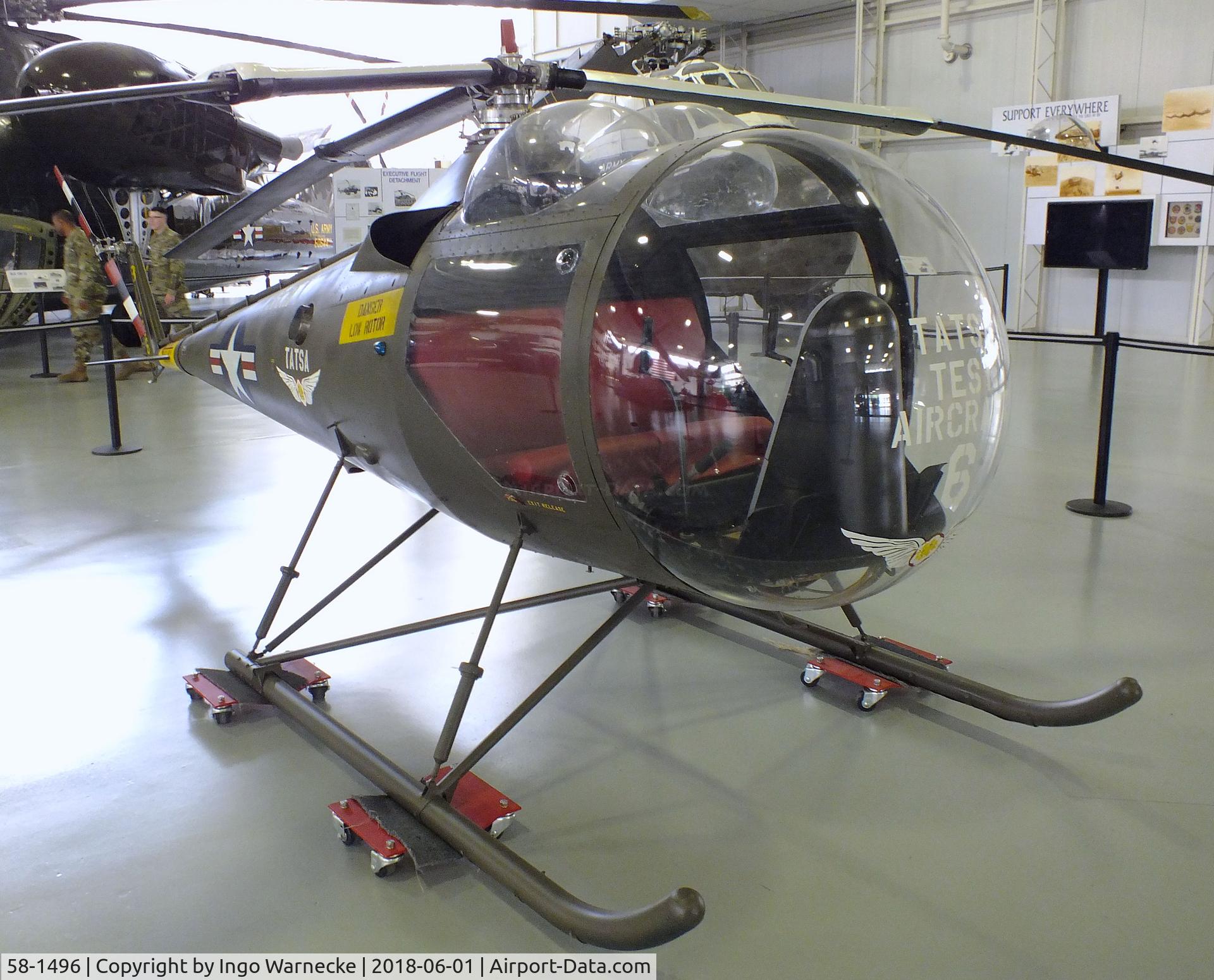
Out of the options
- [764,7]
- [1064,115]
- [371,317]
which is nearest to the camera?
[371,317]

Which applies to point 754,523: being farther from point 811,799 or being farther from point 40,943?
point 40,943

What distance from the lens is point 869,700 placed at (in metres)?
2.94

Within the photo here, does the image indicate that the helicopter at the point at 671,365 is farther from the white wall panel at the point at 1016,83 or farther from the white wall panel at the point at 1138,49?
the white wall panel at the point at 1138,49

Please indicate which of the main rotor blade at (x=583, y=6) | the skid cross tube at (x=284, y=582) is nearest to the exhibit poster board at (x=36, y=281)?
the main rotor blade at (x=583, y=6)

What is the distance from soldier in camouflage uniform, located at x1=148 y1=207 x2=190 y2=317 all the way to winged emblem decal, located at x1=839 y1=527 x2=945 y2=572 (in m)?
9.19

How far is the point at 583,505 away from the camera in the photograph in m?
2.15

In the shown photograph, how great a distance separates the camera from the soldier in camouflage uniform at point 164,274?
380 inches

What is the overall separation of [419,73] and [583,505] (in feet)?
4.05

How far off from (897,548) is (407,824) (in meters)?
1.28

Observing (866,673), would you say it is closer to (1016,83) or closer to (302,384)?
(302,384)

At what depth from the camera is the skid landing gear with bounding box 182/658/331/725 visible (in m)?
2.92

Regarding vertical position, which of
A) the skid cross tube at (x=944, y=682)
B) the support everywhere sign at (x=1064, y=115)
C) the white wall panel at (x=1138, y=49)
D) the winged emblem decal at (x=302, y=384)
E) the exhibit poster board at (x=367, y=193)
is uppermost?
the white wall panel at (x=1138, y=49)

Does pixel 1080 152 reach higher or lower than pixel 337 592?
higher

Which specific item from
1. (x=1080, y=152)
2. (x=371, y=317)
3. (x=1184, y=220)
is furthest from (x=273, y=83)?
(x=1184, y=220)
